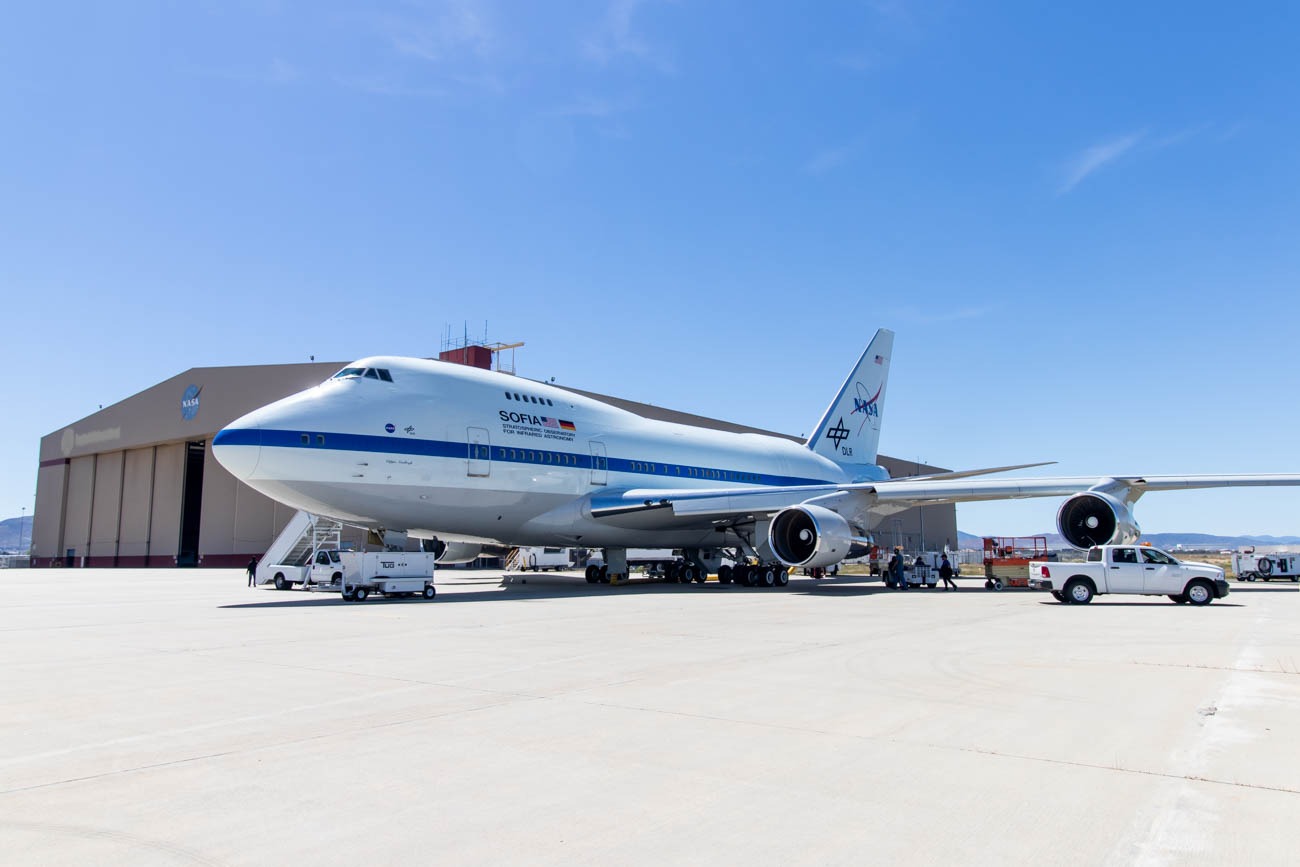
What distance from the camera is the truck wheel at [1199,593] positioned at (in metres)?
17.9

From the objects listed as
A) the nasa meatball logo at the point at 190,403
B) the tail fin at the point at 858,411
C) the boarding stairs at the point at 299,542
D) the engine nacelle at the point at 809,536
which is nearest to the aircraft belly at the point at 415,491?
the engine nacelle at the point at 809,536

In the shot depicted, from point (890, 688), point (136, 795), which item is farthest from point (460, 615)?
point (136, 795)

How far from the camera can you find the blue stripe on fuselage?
1802 cm

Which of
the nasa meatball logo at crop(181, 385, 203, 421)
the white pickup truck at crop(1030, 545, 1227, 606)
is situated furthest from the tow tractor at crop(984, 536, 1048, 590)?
the nasa meatball logo at crop(181, 385, 203, 421)

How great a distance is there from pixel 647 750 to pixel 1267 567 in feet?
152

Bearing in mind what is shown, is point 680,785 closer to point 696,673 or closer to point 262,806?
point 262,806

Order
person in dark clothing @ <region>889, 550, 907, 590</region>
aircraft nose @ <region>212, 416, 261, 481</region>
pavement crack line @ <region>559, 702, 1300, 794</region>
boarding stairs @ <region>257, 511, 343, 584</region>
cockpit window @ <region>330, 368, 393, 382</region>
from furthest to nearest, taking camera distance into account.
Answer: boarding stairs @ <region>257, 511, 343, 584</region> < person in dark clothing @ <region>889, 550, 907, 590</region> < cockpit window @ <region>330, 368, 393, 382</region> < aircraft nose @ <region>212, 416, 261, 481</region> < pavement crack line @ <region>559, 702, 1300, 794</region>

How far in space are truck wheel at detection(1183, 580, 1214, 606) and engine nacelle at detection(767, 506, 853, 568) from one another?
7589 mm

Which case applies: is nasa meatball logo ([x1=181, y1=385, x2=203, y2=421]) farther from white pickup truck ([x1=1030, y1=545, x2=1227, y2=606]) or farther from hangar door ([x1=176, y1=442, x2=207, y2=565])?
white pickup truck ([x1=1030, y1=545, x2=1227, y2=606])

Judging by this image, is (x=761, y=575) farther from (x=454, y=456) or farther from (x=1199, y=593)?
(x=1199, y=593)

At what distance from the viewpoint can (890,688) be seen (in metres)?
7.55

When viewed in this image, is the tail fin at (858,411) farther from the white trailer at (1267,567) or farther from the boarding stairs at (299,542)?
the white trailer at (1267,567)

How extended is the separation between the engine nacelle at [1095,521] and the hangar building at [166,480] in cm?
3114

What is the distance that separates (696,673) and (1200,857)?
17.0 ft
